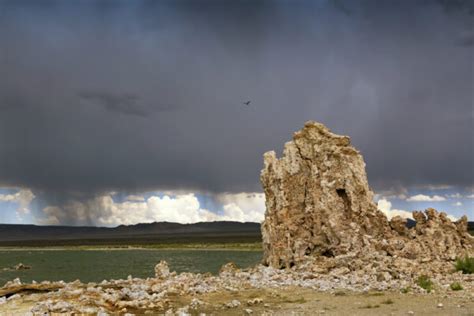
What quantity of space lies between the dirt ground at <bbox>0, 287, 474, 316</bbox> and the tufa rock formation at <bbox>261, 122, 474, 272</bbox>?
890cm

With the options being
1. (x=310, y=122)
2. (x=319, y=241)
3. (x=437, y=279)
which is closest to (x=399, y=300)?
(x=437, y=279)

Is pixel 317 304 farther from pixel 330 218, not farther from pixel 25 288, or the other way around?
pixel 330 218

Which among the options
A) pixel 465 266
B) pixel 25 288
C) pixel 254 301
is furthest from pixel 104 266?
pixel 254 301

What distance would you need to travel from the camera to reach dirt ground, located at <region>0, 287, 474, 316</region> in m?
18.6

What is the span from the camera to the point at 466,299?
793 inches

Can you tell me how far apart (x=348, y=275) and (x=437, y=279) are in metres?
4.35

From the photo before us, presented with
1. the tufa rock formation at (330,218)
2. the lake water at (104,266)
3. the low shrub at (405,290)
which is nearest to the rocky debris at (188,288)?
the low shrub at (405,290)

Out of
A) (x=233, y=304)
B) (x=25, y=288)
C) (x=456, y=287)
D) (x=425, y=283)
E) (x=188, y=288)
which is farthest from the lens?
(x=188, y=288)

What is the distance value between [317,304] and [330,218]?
1345 centimetres

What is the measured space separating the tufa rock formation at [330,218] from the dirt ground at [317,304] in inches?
350

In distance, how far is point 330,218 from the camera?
110 ft

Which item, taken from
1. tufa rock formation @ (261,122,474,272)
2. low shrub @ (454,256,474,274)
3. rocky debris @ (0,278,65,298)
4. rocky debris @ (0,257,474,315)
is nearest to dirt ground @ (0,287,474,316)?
rocky debris @ (0,257,474,315)

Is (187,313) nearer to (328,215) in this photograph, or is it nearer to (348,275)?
(348,275)

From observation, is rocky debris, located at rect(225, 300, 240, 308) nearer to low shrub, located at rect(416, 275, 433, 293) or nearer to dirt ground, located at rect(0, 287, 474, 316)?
dirt ground, located at rect(0, 287, 474, 316)
